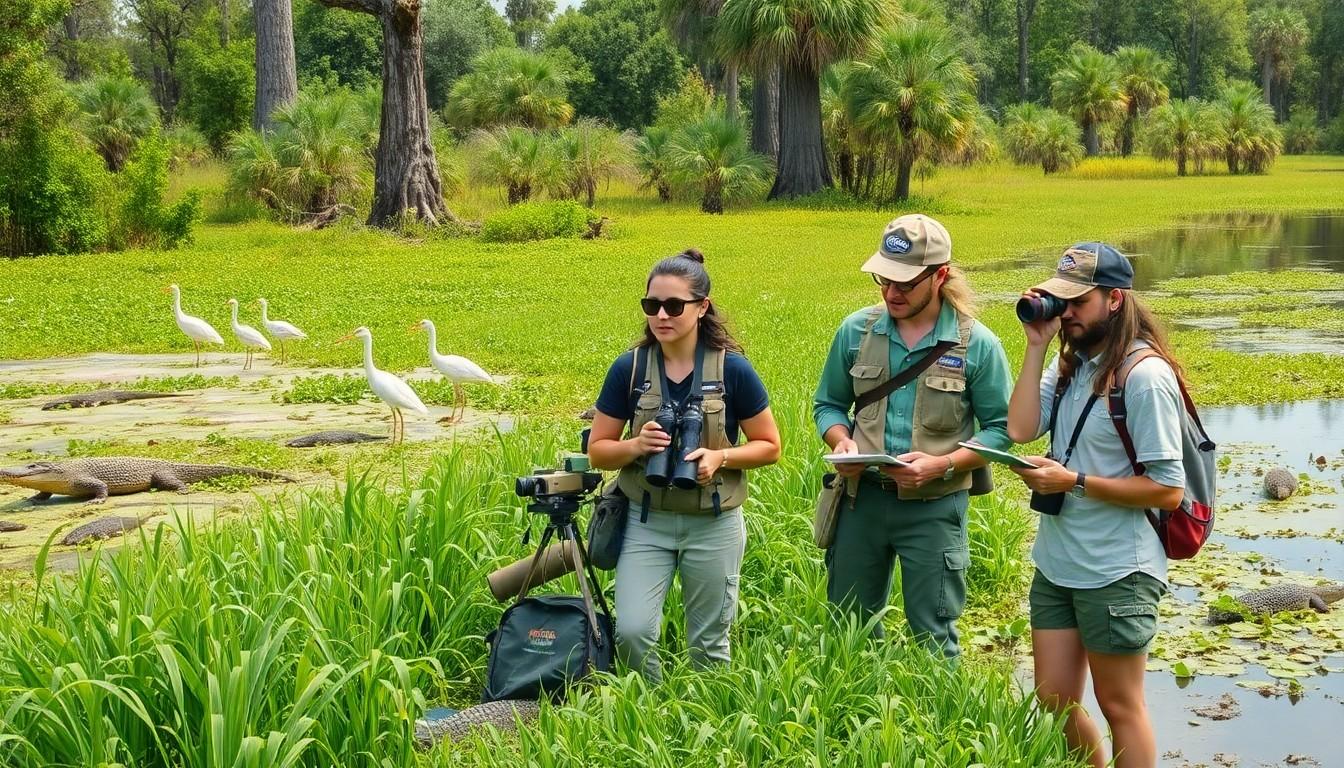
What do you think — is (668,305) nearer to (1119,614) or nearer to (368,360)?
(1119,614)

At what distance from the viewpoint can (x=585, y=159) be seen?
3111cm

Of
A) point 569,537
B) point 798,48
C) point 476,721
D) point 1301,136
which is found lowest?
point 476,721

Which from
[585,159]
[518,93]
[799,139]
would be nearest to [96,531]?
[585,159]

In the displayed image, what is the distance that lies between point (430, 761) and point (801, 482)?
2956mm

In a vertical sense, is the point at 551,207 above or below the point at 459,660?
above

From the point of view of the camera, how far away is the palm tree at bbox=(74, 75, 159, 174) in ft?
125

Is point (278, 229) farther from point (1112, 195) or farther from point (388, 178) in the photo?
point (1112, 195)

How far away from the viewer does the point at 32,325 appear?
14.7m

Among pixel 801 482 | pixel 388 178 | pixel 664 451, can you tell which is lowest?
pixel 801 482

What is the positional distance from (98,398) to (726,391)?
786 cm

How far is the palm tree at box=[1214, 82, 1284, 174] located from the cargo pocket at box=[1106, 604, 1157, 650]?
51450 mm

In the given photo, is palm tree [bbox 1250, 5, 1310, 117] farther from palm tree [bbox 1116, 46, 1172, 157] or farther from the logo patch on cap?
the logo patch on cap

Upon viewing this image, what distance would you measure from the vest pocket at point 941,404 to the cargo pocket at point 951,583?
0.37m

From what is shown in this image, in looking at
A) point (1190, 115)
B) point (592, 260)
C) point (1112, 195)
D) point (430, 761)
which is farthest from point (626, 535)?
point (1190, 115)
